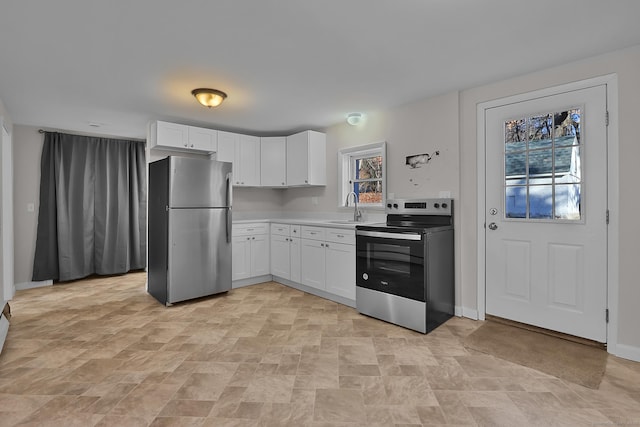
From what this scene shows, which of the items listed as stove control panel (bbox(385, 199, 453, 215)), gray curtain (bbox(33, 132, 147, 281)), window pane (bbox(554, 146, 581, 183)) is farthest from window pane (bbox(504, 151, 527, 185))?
gray curtain (bbox(33, 132, 147, 281))

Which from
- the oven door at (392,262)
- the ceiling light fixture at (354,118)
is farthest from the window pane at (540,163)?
the ceiling light fixture at (354,118)

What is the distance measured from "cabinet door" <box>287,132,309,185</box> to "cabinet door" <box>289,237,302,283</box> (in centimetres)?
88

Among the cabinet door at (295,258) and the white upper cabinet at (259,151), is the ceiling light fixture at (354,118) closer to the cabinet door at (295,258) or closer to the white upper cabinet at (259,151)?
the white upper cabinet at (259,151)

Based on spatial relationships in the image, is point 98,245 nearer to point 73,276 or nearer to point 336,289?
point 73,276

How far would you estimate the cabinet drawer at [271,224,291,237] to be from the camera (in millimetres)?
4324

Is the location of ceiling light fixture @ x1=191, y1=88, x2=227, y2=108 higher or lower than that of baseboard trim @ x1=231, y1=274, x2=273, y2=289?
higher

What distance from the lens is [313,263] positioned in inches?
155

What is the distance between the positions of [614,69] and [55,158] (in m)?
6.23

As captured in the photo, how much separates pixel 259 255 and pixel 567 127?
143 inches

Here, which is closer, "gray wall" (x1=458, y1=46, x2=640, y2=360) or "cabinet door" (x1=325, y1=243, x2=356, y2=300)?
"gray wall" (x1=458, y1=46, x2=640, y2=360)

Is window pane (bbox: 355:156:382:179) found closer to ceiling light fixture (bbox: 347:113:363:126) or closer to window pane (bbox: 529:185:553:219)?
ceiling light fixture (bbox: 347:113:363:126)

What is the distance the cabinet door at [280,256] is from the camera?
434 cm

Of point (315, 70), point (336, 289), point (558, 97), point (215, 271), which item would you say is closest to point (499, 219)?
point (558, 97)

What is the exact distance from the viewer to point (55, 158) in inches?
178
